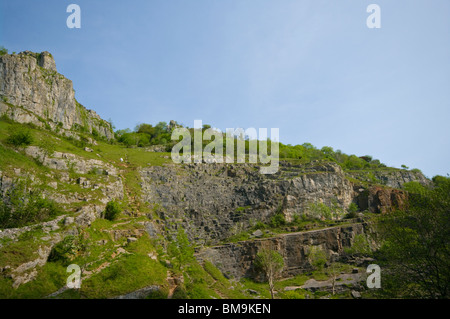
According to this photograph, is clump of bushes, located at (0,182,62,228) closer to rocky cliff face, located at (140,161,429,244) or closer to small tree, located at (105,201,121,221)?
small tree, located at (105,201,121,221)

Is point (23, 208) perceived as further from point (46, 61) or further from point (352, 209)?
point (352, 209)

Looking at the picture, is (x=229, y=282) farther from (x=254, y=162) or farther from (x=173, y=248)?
(x=254, y=162)

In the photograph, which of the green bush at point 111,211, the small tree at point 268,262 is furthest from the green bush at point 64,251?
the small tree at point 268,262

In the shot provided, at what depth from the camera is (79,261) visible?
2284 centimetres

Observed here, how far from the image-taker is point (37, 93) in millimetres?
56562

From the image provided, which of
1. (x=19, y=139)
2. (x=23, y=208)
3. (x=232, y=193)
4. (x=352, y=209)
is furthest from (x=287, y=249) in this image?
(x=19, y=139)

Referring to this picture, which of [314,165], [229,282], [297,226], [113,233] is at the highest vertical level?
[314,165]

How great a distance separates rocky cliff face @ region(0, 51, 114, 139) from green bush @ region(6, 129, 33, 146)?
1541cm

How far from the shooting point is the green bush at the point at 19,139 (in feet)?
114

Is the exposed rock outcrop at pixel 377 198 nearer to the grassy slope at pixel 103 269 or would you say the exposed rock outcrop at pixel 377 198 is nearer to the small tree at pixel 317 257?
the small tree at pixel 317 257

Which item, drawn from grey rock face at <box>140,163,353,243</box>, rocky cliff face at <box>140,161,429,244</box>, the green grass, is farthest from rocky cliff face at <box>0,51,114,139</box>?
the green grass

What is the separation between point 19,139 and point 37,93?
2851 centimetres
